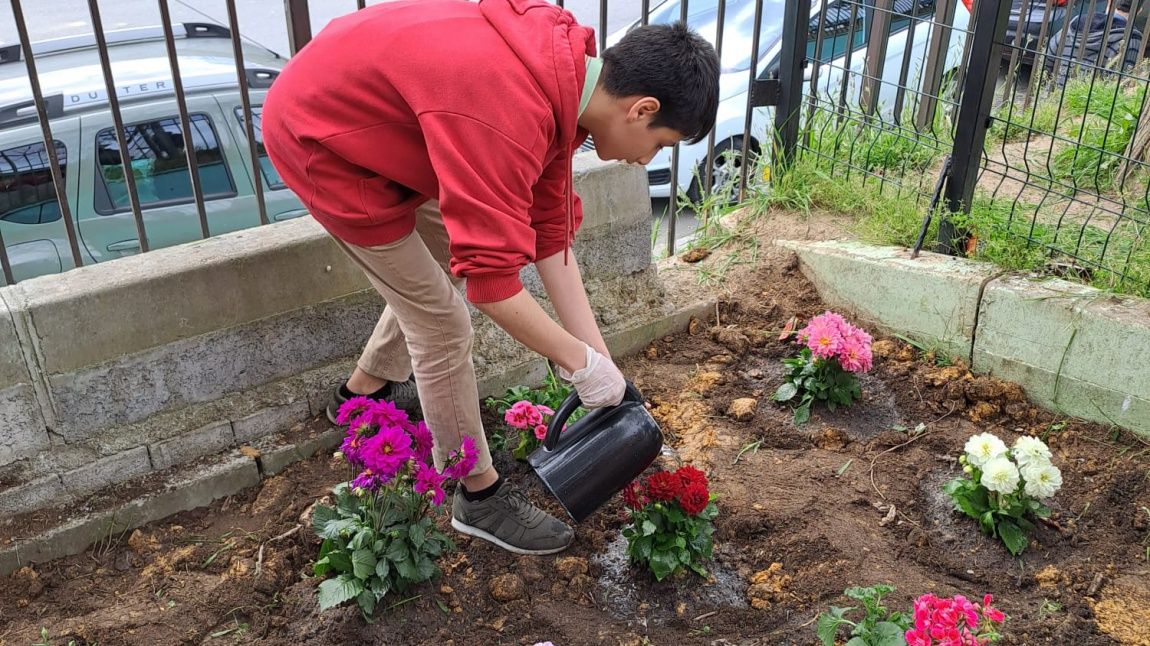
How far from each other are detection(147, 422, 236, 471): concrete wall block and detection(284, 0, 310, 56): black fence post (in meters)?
1.13

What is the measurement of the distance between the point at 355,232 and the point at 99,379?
94 centimetres

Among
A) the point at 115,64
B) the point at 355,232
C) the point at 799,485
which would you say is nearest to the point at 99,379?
the point at 355,232

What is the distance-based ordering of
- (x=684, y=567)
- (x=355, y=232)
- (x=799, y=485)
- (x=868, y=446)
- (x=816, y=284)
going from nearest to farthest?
(x=355, y=232)
(x=684, y=567)
(x=799, y=485)
(x=868, y=446)
(x=816, y=284)

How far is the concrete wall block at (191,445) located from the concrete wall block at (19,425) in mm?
288

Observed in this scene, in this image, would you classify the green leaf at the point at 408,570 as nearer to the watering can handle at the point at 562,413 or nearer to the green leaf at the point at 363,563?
the green leaf at the point at 363,563

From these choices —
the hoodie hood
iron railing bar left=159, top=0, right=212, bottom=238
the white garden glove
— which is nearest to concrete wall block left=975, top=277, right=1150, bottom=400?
the white garden glove

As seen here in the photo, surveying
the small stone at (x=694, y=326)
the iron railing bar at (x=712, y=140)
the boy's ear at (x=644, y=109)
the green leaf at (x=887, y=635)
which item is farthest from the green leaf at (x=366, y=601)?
the iron railing bar at (x=712, y=140)

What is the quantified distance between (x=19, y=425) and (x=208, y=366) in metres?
0.49

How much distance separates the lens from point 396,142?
2.05m

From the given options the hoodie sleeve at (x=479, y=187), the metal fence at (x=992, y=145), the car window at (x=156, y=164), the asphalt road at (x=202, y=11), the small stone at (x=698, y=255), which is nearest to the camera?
the hoodie sleeve at (x=479, y=187)

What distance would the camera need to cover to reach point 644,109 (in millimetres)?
2002

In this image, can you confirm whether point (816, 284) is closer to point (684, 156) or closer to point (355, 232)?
point (355, 232)

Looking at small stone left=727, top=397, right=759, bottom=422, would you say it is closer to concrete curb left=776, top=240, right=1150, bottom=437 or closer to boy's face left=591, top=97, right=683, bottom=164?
concrete curb left=776, top=240, right=1150, bottom=437

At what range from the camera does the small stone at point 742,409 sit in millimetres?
3240
